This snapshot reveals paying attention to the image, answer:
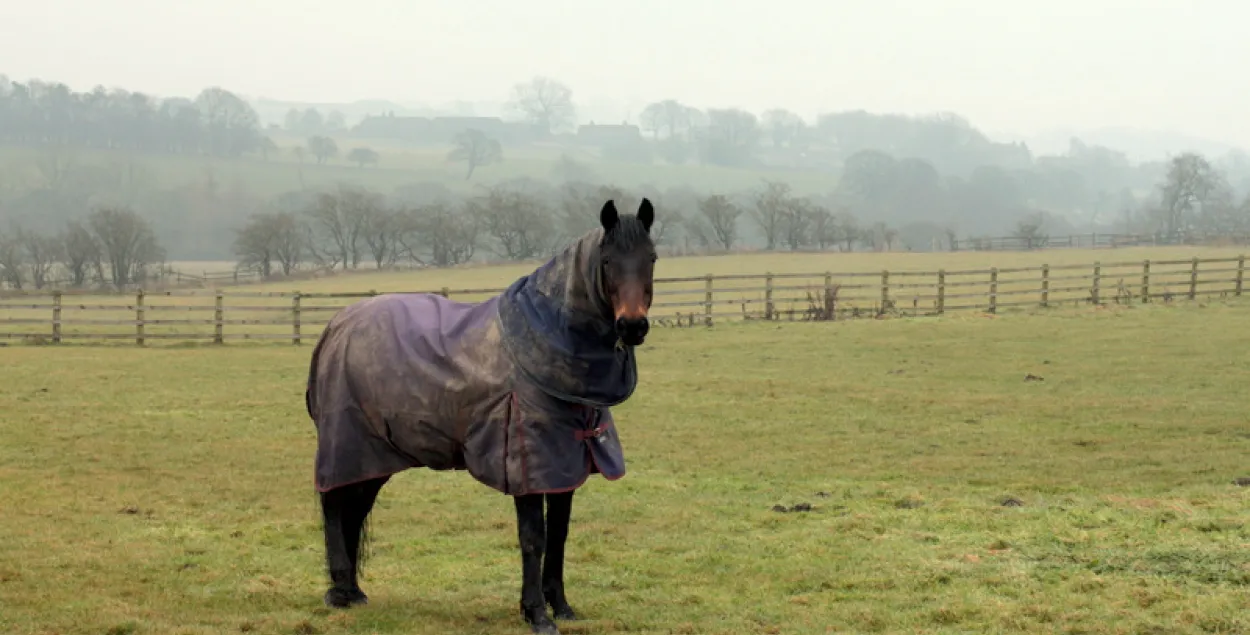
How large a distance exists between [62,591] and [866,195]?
354 ft

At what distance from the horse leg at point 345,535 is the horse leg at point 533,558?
105 cm

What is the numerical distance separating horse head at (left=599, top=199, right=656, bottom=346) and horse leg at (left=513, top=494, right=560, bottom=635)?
3.18 ft

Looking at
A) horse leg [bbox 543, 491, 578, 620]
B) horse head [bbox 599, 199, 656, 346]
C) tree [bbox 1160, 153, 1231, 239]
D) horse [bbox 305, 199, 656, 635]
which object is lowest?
horse leg [bbox 543, 491, 578, 620]

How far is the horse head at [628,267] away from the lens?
15.0 feet

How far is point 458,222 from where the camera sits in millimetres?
61844

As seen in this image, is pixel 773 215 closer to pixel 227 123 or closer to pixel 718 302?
pixel 718 302

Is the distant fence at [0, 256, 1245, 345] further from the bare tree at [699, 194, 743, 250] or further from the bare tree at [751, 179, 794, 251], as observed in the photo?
the bare tree at [751, 179, 794, 251]

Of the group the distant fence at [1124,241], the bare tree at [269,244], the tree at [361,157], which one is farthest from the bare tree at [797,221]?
the tree at [361,157]

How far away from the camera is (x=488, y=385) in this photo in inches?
201

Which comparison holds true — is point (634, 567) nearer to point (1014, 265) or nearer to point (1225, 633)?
point (1225, 633)

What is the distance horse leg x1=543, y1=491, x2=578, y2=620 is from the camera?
5.31 meters

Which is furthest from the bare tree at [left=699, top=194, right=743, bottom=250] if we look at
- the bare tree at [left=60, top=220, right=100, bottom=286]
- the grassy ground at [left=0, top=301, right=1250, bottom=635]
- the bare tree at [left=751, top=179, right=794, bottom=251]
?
the grassy ground at [left=0, top=301, right=1250, bottom=635]

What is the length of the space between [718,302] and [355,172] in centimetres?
8932

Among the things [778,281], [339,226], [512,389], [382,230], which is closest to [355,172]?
[339,226]
